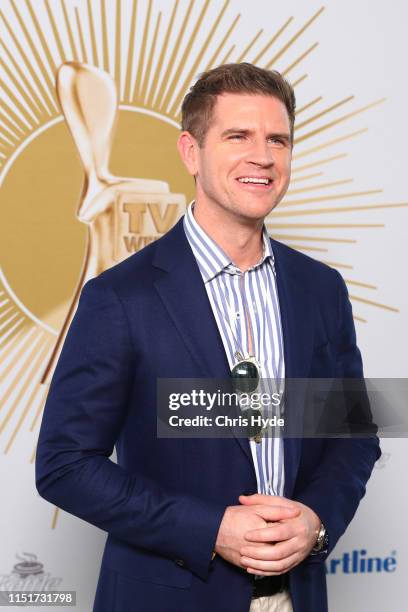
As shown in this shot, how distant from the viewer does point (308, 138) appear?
6.57 ft

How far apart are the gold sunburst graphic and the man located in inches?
21.1

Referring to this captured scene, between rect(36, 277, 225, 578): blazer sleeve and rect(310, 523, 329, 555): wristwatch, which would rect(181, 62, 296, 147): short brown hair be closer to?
rect(36, 277, 225, 578): blazer sleeve

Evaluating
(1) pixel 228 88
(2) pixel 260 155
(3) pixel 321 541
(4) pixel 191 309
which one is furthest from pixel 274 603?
(1) pixel 228 88

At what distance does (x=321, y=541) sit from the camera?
1.22 metres

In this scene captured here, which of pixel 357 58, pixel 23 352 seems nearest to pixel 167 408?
pixel 23 352

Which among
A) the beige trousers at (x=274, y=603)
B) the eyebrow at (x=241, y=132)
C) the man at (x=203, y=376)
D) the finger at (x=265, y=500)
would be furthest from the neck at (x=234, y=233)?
the beige trousers at (x=274, y=603)

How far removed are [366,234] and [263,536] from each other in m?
1.11

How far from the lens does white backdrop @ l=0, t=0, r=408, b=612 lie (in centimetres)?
192

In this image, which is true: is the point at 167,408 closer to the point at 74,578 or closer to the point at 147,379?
the point at 147,379

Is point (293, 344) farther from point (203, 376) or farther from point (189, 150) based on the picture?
point (189, 150)

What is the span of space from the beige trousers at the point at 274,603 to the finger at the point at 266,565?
0.11 meters

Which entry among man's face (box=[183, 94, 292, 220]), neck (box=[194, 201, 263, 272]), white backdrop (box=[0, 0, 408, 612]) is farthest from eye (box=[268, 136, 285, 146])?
white backdrop (box=[0, 0, 408, 612])

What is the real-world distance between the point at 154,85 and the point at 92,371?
0.91 metres

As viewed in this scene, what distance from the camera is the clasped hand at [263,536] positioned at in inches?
44.6
